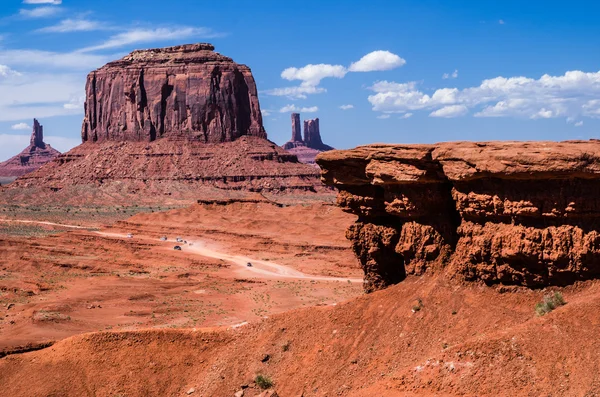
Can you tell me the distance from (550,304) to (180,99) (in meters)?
130

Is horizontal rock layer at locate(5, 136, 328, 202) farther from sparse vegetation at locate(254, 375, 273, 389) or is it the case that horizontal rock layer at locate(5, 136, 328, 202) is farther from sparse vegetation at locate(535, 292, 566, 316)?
sparse vegetation at locate(535, 292, 566, 316)

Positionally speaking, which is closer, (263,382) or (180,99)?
(263,382)

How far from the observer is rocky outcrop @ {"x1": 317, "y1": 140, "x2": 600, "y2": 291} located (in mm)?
14961

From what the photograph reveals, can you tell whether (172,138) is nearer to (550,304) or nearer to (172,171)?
(172,171)

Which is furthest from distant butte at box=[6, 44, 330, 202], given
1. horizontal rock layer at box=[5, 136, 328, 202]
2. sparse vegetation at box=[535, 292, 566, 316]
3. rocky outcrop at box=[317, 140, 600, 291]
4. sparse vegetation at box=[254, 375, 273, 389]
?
sparse vegetation at box=[535, 292, 566, 316]

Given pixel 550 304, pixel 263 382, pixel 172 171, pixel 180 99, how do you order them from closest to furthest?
pixel 550 304 → pixel 263 382 → pixel 172 171 → pixel 180 99

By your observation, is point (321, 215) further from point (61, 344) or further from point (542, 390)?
point (542, 390)

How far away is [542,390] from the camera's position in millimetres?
12797

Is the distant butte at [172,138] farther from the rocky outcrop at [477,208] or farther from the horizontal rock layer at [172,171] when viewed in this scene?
the rocky outcrop at [477,208]

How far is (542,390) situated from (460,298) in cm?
441

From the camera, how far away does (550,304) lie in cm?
1482

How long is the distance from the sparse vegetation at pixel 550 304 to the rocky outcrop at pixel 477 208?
2.36ft

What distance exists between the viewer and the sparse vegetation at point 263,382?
17906 millimetres

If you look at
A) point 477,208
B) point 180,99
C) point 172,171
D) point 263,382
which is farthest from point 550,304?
point 180,99
